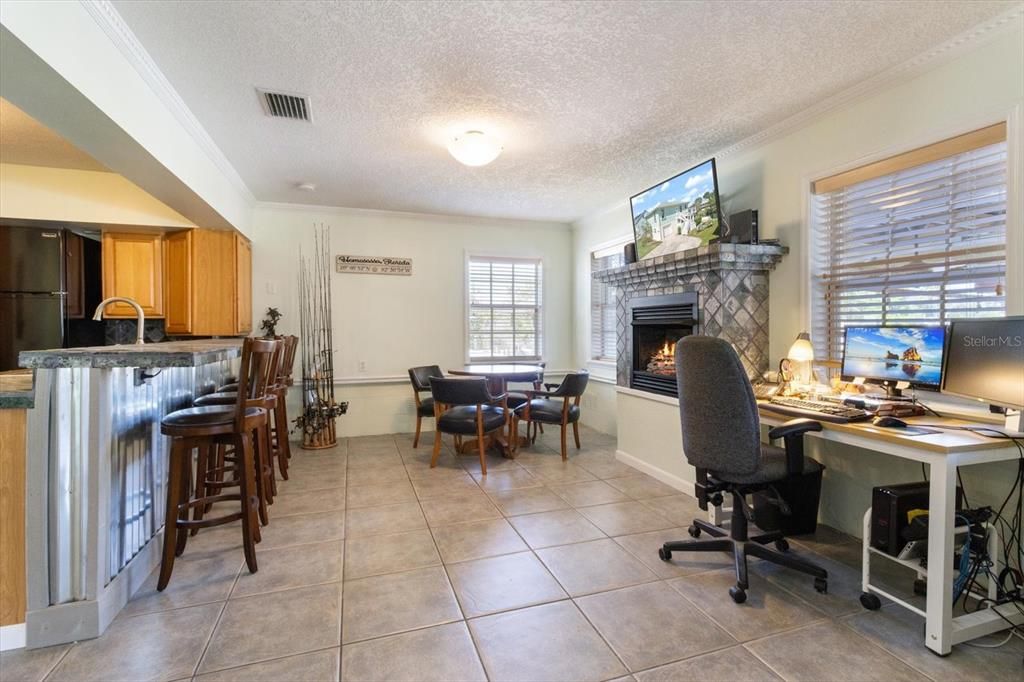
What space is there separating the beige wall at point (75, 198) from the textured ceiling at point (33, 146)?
8cm

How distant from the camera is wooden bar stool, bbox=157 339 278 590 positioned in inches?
83.2

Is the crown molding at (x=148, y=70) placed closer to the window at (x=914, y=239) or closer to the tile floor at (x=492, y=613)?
the tile floor at (x=492, y=613)

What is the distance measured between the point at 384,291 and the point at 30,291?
3008mm

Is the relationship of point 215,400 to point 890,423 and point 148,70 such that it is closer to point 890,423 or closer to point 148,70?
point 148,70

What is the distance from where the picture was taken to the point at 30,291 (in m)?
3.87

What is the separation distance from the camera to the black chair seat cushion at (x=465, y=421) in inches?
156

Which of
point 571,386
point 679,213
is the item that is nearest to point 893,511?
point 679,213

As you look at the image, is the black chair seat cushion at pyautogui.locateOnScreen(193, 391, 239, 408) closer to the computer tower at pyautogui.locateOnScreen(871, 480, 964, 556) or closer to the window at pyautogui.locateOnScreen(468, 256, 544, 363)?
the window at pyautogui.locateOnScreen(468, 256, 544, 363)

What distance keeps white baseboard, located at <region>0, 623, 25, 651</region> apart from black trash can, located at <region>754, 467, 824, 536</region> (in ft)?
11.3

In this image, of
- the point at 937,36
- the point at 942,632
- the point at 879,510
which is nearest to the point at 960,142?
the point at 937,36

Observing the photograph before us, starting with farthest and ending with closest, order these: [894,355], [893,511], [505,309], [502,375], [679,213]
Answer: [505,309] < [502,375] < [679,213] < [894,355] < [893,511]

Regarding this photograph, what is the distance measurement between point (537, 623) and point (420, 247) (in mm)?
4483

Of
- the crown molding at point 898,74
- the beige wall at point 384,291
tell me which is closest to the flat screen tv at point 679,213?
the crown molding at point 898,74

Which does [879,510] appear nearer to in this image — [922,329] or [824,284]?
[922,329]
